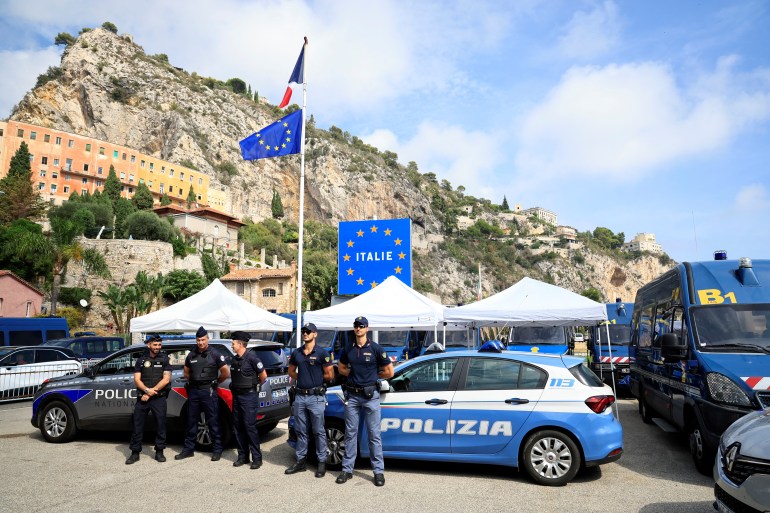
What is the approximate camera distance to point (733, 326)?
6.33m

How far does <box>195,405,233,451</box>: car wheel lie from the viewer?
7.42 meters

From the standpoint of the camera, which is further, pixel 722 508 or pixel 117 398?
pixel 117 398

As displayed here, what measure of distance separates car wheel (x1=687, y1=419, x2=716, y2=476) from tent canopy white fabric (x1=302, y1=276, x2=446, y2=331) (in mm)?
5574

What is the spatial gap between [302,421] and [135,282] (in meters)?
46.2

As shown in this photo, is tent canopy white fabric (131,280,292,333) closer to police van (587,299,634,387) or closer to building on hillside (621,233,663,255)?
police van (587,299,634,387)

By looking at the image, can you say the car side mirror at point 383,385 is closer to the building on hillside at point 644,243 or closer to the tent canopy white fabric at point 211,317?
the tent canopy white fabric at point 211,317

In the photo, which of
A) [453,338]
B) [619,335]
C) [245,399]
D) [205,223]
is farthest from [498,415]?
[205,223]

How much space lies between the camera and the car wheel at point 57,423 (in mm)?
7965

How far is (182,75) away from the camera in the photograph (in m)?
116

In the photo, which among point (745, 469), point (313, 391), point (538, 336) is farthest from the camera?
point (538, 336)

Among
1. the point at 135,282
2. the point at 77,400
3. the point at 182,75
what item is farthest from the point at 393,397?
the point at 182,75

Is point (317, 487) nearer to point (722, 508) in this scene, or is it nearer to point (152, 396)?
point (152, 396)

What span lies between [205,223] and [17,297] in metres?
33.3

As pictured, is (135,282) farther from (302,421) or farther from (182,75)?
(182,75)
